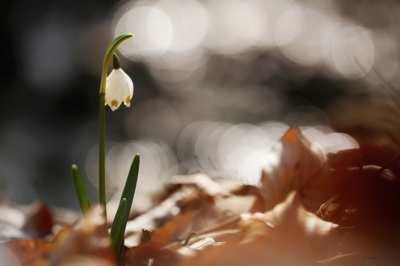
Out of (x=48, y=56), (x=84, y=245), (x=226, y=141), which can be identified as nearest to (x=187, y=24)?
(x=48, y=56)

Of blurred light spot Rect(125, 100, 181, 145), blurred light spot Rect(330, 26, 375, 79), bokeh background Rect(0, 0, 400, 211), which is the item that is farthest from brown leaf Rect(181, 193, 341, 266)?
blurred light spot Rect(125, 100, 181, 145)

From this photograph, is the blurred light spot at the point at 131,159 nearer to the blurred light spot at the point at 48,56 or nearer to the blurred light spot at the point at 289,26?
the blurred light spot at the point at 48,56

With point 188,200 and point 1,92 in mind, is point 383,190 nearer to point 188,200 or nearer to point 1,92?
point 188,200

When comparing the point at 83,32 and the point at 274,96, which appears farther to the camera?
the point at 83,32

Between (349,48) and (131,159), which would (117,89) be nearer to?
(131,159)

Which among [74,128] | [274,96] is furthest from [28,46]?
[274,96]

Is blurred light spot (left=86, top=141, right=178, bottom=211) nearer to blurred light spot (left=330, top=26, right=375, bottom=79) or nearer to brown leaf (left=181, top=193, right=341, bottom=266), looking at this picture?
blurred light spot (left=330, top=26, right=375, bottom=79)

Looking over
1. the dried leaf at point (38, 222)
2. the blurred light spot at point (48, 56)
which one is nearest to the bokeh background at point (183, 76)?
the blurred light spot at point (48, 56)
